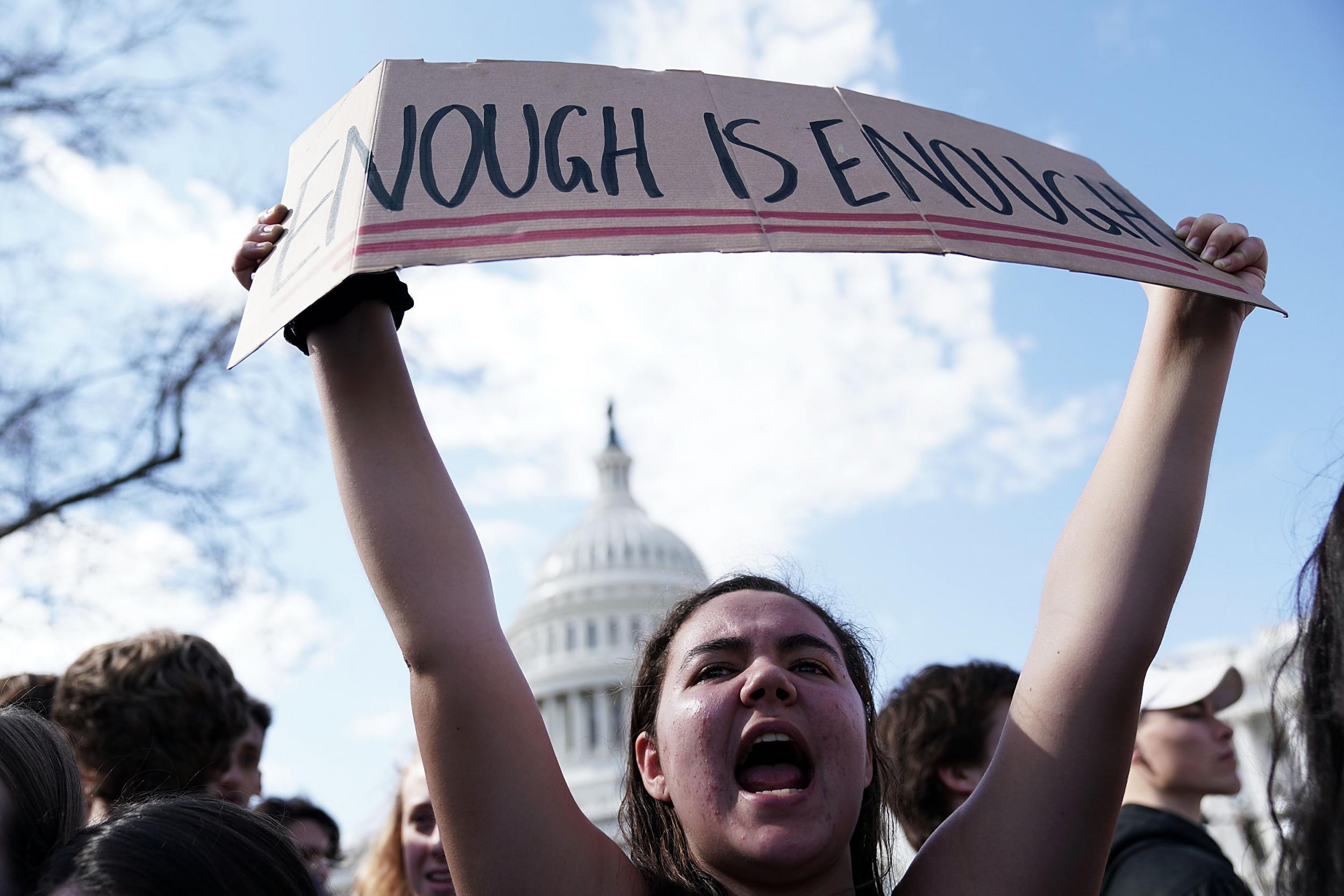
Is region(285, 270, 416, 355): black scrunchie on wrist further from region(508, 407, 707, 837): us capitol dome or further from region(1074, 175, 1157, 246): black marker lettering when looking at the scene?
region(508, 407, 707, 837): us capitol dome

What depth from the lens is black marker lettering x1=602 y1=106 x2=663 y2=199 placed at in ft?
6.27

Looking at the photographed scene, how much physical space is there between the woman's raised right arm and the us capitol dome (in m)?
64.1

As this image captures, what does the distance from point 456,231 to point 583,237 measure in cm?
18

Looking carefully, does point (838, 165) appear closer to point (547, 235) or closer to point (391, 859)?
point (547, 235)

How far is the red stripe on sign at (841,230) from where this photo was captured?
6.11 feet

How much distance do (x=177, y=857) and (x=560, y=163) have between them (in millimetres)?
1218

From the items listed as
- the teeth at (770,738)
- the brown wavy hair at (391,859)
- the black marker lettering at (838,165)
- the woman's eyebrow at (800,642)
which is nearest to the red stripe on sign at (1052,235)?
the black marker lettering at (838,165)

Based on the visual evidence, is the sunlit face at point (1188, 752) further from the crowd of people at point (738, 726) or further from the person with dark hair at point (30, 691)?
the person with dark hair at point (30, 691)

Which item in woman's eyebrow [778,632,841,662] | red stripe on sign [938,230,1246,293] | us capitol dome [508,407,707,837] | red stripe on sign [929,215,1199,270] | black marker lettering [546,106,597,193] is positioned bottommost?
woman's eyebrow [778,632,841,662]

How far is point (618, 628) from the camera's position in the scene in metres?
72.2

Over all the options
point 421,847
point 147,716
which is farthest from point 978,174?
point 421,847

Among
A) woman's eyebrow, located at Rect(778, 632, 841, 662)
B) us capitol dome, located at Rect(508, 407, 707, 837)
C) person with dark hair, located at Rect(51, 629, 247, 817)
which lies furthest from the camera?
us capitol dome, located at Rect(508, 407, 707, 837)

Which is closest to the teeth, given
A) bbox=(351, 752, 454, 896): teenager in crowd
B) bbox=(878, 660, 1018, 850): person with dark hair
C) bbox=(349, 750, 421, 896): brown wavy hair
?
bbox=(878, 660, 1018, 850): person with dark hair

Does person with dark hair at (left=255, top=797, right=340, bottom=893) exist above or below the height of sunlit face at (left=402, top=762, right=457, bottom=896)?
above
